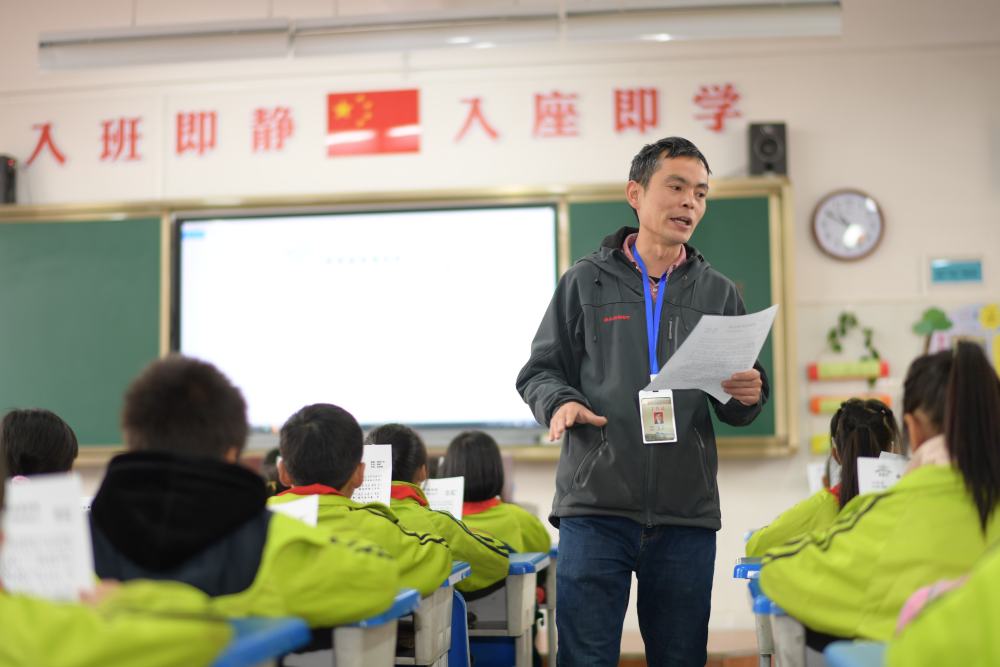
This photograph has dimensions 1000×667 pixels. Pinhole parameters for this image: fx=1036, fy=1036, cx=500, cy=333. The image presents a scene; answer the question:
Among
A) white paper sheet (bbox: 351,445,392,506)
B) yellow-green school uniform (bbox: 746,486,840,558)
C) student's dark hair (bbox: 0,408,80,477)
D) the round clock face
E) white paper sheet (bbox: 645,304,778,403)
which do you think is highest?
the round clock face

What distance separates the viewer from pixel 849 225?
5.30 m

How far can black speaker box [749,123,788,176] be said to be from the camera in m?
5.21

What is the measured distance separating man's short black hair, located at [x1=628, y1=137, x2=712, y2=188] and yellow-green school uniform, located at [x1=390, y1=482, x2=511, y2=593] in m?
1.07

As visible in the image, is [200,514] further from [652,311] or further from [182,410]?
[652,311]

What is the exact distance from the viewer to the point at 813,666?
5.82 feet

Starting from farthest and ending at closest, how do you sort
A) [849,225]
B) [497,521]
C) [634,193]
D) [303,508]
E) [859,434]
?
[849,225]
[497,521]
[859,434]
[634,193]
[303,508]

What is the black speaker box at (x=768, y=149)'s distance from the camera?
5.21 meters

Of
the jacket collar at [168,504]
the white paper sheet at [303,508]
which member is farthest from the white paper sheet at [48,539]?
the white paper sheet at [303,508]

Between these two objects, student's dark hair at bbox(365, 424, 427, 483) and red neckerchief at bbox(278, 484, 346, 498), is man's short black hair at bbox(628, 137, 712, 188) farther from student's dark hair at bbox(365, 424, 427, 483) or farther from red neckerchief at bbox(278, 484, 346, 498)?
student's dark hair at bbox(365, 424, 427, 483)

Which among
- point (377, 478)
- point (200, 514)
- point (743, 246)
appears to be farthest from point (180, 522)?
point (743, 246)

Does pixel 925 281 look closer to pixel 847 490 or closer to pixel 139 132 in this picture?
pixel 847 490

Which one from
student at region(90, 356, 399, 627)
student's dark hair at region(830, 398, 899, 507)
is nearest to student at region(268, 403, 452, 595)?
student at region(90, 356, 399, 627)

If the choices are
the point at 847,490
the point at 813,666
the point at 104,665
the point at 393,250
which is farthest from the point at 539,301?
the point at 104,665

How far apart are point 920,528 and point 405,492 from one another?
1558mm
